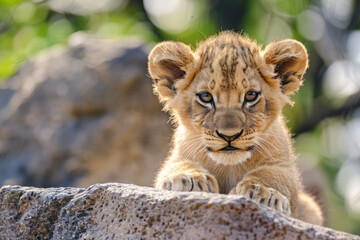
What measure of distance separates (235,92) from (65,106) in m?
4.41

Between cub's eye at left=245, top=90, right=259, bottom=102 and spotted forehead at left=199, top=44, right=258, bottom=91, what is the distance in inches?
2.2

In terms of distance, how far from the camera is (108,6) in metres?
11.4

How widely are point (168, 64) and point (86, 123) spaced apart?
12.3 ft

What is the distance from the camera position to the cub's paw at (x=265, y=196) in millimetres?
3047

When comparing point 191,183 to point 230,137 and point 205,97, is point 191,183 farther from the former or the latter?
point 205,97

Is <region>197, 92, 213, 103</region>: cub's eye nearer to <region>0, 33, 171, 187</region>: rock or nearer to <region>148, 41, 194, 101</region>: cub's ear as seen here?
<region>148, 41, 194, 101</region>: cub's ear

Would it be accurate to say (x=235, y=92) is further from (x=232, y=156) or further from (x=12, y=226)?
(x=12, y=226)

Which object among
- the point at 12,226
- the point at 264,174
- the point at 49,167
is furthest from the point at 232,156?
the point at 49,167

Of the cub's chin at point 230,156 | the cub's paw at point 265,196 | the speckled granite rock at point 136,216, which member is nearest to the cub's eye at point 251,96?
the cub's chin at point 230,156

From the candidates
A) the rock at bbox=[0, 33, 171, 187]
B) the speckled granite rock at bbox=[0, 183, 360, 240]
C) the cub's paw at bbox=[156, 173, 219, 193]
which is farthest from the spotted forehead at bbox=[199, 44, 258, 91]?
the rock at bbox=[0, 33, 171, 187]

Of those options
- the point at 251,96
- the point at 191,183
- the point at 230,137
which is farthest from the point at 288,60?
the point at 191,183

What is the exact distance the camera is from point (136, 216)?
9.11 ft

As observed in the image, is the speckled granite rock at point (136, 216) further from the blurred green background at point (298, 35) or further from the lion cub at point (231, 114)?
the blurred green background at point (298, 35)

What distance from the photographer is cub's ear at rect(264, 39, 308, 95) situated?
3.96 meters
